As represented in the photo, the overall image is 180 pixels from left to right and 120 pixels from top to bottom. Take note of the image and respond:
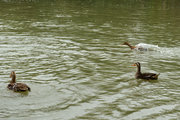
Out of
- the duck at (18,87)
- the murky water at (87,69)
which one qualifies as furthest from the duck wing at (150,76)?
the duck at (18,87)

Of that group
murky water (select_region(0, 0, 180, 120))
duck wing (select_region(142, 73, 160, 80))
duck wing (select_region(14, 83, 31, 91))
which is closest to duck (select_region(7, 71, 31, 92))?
duck wing (select_region(14, 83, 31, 91))

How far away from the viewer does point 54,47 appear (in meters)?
18.5

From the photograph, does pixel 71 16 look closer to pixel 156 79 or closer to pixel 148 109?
pixel 156 79

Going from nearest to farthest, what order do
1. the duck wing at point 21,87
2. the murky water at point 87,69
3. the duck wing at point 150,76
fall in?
the murky water at point 87,69
the duck wing at point 21,87
the duck wing at point 150,76

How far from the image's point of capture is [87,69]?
14570 millimetres

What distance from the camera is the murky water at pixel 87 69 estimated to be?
33.7ft

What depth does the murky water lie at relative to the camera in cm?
1028

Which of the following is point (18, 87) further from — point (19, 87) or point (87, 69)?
point (87, 69)

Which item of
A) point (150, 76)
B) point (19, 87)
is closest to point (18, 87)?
point (19, 87)

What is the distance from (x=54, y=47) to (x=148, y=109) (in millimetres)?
8957

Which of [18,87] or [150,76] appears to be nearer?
[18,87]

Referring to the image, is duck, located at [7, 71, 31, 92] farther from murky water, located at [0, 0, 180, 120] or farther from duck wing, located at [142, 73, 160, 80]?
duck wing, located at [142, 73, 160, 80]

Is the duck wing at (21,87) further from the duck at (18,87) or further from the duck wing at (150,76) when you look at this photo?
the duck wing at (150,76)

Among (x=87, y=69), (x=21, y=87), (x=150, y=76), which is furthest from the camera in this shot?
(x=87, y=69)
